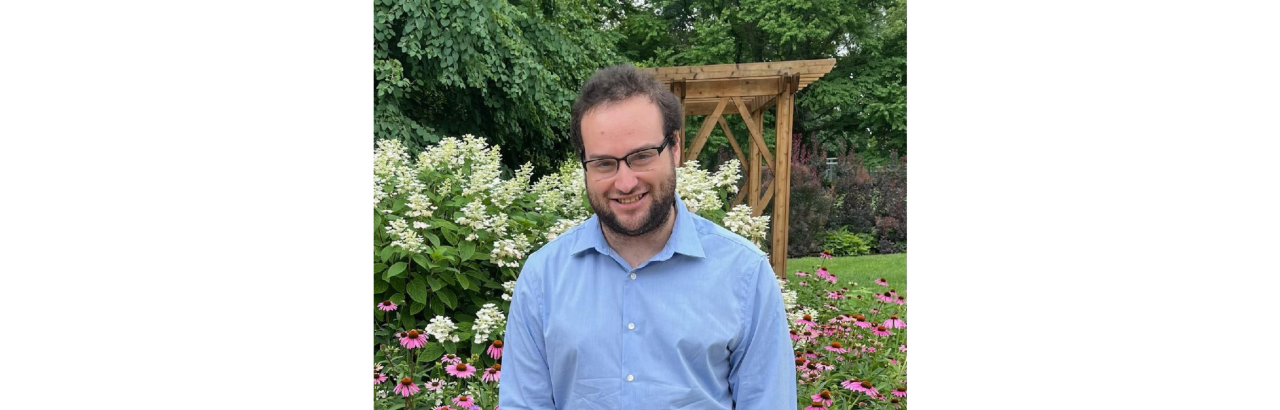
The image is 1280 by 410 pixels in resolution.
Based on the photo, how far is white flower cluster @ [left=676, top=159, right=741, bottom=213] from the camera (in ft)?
12.4

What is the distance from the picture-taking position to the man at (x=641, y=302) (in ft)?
5.77

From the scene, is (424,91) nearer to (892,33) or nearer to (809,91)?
(809,91)

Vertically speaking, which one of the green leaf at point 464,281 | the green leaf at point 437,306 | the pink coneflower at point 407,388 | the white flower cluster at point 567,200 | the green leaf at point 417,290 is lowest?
the pink coneflower at point 407,388

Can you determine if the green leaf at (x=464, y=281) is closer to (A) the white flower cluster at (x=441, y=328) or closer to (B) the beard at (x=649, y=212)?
(A) the white flower cluster at (x=441, y=328)

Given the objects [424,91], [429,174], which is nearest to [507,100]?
[424,91]

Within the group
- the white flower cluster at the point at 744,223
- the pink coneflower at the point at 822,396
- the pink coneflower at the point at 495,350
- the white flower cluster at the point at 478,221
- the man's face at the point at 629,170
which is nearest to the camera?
the man's face at the point at 629,170

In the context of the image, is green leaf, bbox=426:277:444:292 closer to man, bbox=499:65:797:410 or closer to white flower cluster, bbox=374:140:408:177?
white flower cluster, bbox=374:140:408:177

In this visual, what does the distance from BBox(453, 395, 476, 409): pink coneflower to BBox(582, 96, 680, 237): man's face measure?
118 cm

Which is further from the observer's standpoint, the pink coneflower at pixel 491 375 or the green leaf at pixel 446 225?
the green leaf at pixel 446 225

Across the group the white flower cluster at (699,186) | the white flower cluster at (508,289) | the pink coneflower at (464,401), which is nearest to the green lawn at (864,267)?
the white flower cluster at (699,186)

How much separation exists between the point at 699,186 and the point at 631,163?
2087mm

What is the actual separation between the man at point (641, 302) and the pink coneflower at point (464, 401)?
88 centimetres

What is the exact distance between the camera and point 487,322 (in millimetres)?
3104

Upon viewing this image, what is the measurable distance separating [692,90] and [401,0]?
8.44 ft
